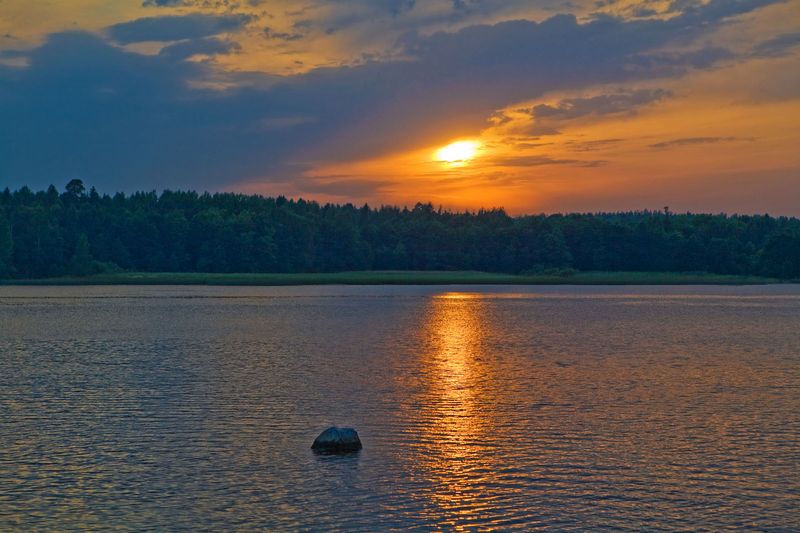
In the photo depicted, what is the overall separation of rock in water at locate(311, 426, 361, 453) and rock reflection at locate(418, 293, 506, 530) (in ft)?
Answer: 7.69

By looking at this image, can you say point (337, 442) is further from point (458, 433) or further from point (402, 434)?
point (458, 433)

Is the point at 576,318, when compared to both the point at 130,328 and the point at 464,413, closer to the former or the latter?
the point at 130,328

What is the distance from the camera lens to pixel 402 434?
109 ft

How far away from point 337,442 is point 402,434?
425 cm

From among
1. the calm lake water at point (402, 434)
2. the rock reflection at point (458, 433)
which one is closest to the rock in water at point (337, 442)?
the calm lake water at point (402, 434)

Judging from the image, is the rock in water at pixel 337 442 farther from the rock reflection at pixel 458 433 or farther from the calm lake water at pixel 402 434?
the rock reflection at pixel 458 433

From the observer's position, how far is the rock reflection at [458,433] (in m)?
23.8

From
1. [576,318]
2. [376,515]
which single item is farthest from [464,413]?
[576,318]

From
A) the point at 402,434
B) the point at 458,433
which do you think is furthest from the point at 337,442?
the point at 458,433

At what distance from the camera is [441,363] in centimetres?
5800

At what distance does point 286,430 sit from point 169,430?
14.4ft

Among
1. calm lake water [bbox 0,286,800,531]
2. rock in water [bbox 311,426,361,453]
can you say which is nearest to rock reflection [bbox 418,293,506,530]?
calm lake water [bbox 0,286,800,531]

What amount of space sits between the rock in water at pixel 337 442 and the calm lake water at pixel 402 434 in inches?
26.4

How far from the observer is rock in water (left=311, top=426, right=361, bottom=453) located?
29609mm
